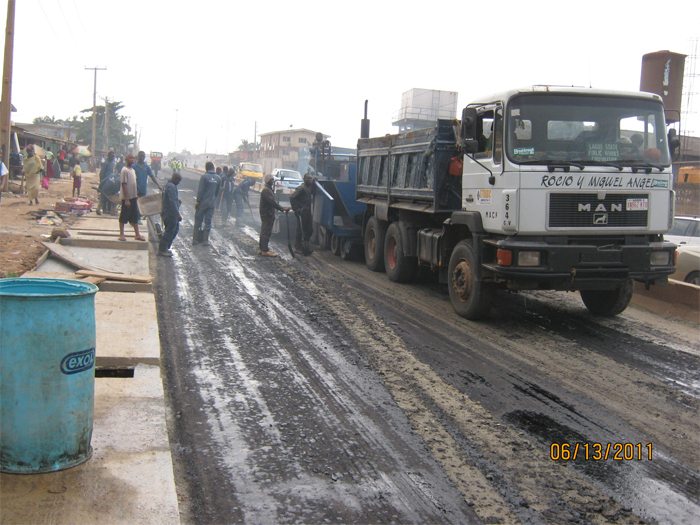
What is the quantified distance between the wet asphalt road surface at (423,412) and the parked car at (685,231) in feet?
8.30

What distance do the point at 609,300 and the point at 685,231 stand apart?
357cm

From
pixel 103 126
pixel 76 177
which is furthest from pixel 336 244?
pixel 103 126

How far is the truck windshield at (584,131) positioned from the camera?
7.74m

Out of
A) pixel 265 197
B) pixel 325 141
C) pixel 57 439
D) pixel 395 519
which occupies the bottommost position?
pixel 395 519

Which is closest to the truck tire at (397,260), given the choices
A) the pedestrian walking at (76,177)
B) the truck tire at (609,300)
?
the truck tire at (609,300)

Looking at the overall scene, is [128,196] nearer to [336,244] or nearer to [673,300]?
[336,244]

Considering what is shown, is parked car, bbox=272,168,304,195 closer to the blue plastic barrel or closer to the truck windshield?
the truck windshield

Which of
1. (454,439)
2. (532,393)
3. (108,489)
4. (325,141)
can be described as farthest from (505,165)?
(325,141)

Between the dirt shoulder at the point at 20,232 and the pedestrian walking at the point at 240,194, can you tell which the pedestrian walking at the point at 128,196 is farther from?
the pedestrian walking at the point at 240,194

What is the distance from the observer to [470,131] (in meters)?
8.29

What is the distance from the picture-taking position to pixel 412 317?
343 inches

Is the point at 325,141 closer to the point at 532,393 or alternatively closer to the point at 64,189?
the point at 532,393

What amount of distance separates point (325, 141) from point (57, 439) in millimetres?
13763
